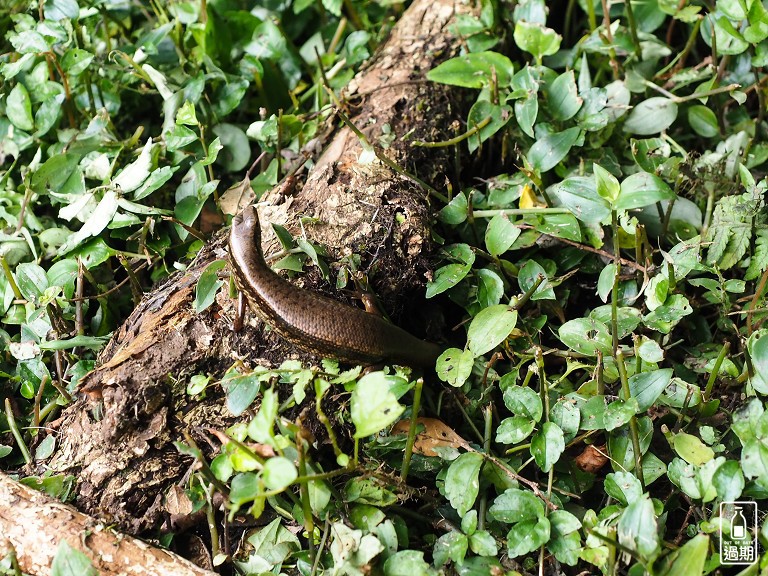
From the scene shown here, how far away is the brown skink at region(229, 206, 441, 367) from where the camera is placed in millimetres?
2723

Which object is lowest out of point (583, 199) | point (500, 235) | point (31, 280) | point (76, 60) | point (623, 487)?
point (623, 487)

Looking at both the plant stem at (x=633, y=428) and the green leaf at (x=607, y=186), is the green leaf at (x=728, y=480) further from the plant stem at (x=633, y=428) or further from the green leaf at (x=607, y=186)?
the green leaf at (x=607, y=186)

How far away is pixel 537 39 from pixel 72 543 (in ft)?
10.0

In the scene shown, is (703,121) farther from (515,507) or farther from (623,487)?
(515,507)

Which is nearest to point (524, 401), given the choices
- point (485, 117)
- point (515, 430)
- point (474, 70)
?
point (515, 430)

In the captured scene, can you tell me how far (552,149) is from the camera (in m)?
3.21

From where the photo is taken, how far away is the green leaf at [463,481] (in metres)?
2.37

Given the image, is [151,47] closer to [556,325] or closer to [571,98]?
[571,98]

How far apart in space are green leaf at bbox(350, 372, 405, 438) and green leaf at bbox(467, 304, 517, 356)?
845mm

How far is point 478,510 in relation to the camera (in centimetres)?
249

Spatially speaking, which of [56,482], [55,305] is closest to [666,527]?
[56,482]

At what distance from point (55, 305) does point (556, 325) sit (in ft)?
7.49

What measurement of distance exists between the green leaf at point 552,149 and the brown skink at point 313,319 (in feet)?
3.46

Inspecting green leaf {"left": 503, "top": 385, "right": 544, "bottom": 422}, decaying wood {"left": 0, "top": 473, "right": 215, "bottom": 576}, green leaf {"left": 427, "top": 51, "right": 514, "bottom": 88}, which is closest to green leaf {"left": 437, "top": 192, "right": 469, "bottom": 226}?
green leaf {"left": 427, "top": 51, "right": 514, "bottom": 88}
